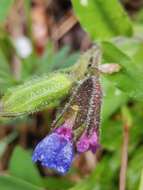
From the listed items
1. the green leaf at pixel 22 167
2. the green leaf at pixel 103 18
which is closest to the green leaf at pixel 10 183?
the green leaf at pixel 22 167

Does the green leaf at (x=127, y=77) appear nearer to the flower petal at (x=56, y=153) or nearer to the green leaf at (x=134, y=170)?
the flower petal at (x=56, y=153)

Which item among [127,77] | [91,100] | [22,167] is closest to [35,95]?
[91,100]

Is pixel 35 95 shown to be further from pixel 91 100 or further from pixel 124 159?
pixel 124 159

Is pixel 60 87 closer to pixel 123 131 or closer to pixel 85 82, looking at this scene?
pixel 85 82

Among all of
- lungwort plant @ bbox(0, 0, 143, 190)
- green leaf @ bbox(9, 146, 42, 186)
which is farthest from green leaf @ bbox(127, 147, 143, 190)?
green leaf @ bbox(9, 146, 42, 186)

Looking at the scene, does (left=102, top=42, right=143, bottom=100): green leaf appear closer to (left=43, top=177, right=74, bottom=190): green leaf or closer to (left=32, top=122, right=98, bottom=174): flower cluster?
(left=32, top=122, right=98, bottom=174): flower cluster

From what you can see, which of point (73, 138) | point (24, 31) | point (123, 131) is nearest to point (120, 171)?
point (123, 131)
